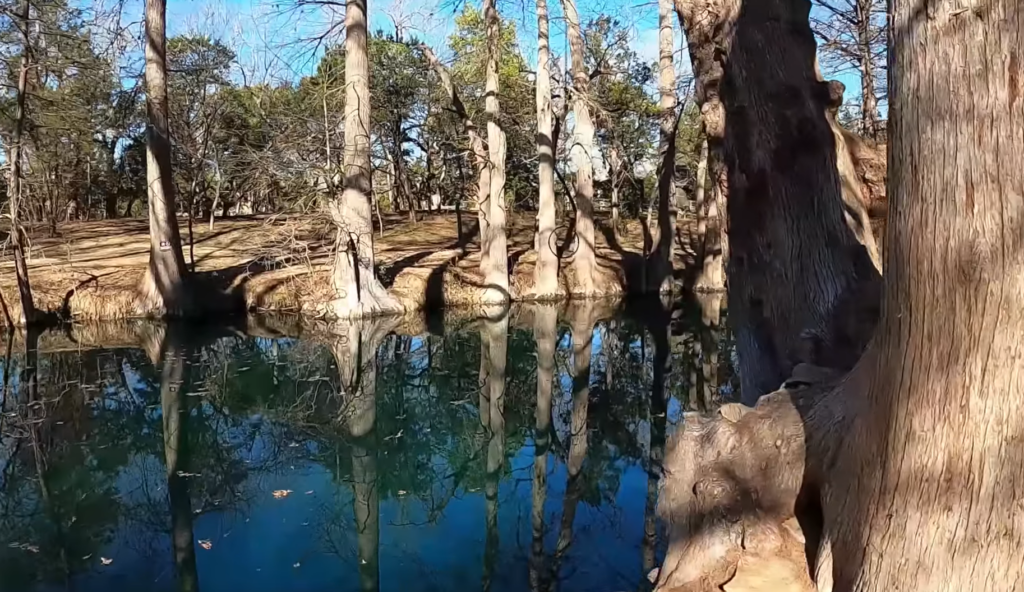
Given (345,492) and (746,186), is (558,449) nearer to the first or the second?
(345,492)

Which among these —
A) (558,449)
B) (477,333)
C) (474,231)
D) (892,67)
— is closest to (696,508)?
(892,67)

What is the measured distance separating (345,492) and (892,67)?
5.20m

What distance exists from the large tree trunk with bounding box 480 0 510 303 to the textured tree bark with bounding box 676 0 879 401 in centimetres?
1352

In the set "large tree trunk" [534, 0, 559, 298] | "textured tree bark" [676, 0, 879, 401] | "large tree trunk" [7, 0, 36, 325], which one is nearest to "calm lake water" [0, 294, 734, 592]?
"large tree trunk" [7, 0, 36, 325]

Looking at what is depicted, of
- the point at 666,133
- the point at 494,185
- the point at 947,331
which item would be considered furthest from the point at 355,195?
the point at 947,331

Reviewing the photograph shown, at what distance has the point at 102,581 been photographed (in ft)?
15.3

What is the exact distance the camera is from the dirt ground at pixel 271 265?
15.6 meters

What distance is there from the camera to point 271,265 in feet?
59.5

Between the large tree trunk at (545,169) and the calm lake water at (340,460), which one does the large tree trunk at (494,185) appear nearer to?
Answer: the large tree trunk at (545,169)

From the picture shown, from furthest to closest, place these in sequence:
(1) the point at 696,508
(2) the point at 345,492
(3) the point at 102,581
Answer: (2) the point at 345,492
(3) the point at 102,581
(1) the point at 696,508

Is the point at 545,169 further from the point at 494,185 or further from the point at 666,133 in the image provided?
the point at 666,133

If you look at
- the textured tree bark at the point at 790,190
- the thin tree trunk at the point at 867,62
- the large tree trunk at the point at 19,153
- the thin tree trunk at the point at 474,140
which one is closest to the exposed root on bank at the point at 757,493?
the textured tree bark at the point at 790,190

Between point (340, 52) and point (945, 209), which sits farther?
point (340, 52)

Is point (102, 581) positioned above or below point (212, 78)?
below
